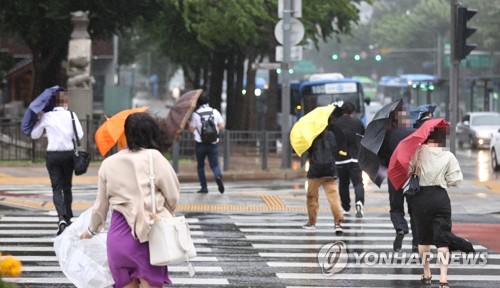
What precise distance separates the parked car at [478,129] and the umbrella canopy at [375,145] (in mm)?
33531

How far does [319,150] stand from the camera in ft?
50.9

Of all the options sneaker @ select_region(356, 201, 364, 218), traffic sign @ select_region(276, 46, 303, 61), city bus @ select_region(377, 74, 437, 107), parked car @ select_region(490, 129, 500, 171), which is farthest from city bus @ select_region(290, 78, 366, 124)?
sneaker @ select_region(356, 201, 364, 218)

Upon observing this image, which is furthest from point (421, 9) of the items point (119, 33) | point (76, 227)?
point (76, 227)

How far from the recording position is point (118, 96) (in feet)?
159

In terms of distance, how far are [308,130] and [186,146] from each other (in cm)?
1162

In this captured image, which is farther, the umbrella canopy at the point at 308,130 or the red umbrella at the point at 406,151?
the umbrella canopy at the point at 308,130

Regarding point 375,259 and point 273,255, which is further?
point 273,255

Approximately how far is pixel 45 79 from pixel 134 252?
3955cm

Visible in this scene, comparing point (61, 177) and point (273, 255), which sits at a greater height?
point (61, 177)

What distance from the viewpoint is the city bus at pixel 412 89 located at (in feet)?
198

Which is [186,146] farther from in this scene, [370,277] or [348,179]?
[370,277]

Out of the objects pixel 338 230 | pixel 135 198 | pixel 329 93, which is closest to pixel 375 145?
pixel 338 230

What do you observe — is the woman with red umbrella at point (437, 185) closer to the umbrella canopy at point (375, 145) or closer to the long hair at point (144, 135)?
the umbrella canopy at point (375, 145)

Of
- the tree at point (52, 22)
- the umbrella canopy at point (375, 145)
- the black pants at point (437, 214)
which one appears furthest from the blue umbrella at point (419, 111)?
the tree at point (52, 22)
